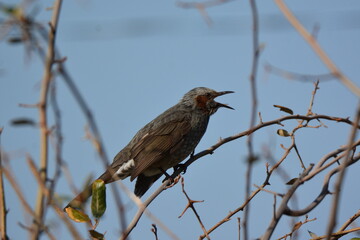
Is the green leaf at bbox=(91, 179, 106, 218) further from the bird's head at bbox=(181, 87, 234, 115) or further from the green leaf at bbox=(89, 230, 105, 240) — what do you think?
the bird's head at bbox=(181, 87, 234, 115)

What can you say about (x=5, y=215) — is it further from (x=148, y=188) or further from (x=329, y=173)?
(x=148, y=188)

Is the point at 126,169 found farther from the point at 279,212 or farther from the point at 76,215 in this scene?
the point at 279,212

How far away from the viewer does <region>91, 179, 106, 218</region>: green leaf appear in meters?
3.16

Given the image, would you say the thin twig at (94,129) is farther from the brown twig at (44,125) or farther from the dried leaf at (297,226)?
the dried leaf at (297,226)

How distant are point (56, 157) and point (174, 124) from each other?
194 inches

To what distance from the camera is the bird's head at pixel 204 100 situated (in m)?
7.00

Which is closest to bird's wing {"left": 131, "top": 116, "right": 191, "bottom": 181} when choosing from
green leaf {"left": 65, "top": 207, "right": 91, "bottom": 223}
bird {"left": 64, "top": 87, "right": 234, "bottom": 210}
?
bird {"left": 64, "top": 87, "right": 234, "bottom": 210}

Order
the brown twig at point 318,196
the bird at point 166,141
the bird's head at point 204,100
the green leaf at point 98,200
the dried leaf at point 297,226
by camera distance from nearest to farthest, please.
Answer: the brown twig at point 318,196, the green leaf at point 98,200, the dried leaf at point 297,226, the bird at point 166,141, the bird's head at point 204,100

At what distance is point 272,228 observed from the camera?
2523mm

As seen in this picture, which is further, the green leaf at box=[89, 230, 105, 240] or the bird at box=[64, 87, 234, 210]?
the bird at box=[64, 87, 234, 210]

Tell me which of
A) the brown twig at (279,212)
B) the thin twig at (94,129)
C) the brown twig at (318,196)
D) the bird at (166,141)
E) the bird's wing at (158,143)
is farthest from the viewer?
the bird at (166,141)

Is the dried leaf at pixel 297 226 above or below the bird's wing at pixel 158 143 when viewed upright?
below

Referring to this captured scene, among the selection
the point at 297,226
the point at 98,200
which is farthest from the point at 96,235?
the point at 297,226

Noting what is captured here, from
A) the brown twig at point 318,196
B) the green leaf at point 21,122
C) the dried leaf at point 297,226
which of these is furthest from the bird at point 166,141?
the green leaf at point 21,122
